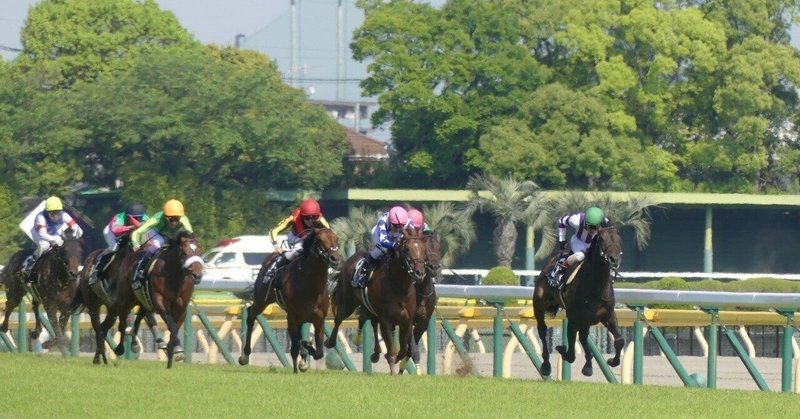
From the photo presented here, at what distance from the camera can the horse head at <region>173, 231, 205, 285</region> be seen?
1598 cm

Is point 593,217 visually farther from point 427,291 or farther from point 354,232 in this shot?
point 354,232

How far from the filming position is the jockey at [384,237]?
16.2m

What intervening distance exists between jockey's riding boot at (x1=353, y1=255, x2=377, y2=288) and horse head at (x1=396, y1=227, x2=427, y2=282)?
0.81 m

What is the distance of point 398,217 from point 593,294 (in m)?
1.95

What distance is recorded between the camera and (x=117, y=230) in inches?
709

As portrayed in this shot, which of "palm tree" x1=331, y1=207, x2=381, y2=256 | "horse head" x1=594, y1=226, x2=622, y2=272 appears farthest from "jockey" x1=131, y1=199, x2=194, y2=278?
"palm tree" x1=331, y1=207, x2=381, y2=256

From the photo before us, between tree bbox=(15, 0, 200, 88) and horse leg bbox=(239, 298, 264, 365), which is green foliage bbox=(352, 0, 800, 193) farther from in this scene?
horse leg bbox=(239, 298, 264, 365)

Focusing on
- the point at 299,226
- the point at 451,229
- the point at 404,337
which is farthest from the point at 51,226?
the point at 451,229

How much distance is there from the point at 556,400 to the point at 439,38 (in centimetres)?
4454

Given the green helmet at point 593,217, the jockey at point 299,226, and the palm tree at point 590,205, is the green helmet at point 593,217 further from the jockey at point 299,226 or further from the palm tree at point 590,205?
the palm tree at point 590,205

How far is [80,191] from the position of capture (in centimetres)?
5550

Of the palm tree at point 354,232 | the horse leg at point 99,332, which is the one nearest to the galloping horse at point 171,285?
the horse leg at point 99,332

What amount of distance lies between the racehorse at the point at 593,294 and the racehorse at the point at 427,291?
3.62ft

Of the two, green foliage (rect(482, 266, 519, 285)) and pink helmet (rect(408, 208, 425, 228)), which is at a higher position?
pink helmet (rect(408, 208, 425, 228))
